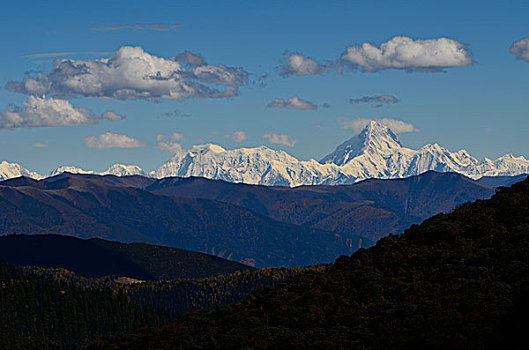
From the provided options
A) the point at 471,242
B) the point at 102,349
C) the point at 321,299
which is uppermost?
the point at 471,242

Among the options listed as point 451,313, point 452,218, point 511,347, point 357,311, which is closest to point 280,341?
point 357,311

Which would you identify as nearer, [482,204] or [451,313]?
[451,313]

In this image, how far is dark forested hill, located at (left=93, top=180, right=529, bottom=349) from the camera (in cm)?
12314

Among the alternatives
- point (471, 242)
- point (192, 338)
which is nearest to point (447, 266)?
point (471, 242)

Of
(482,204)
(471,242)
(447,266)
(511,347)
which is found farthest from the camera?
(482,204)

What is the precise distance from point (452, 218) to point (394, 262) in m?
26.9

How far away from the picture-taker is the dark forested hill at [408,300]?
12314 centimetres

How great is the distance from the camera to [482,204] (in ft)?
620

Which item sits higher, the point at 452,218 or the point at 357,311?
the point at 452,218

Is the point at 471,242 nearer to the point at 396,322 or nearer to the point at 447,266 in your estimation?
the point at 447,266

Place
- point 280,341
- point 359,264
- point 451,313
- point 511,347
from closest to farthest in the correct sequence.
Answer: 1. point 511,347
2. point 451,313
3. point 280,341
4. point 359,264

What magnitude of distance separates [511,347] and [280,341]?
149 ft

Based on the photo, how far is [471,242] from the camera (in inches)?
6427

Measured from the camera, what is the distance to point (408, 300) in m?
144
